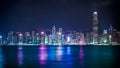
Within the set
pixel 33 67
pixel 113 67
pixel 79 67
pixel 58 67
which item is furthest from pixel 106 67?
pixel 33 67

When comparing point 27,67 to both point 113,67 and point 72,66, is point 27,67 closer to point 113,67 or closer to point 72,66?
point 72,66

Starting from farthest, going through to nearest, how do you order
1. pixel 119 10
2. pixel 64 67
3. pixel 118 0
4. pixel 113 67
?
1. pixel 119 10
2. pixel 118 0
3. pixel 64 67
4. pixel 113 67

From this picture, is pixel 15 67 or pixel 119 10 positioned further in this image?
pixel 119 10

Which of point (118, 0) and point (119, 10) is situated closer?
point (118, 0)

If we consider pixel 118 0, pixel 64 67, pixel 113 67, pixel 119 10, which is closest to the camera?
pixel 113 67

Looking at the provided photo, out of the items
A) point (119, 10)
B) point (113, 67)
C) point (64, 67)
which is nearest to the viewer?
point (113, 67)

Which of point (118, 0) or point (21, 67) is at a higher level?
point (118, 0)

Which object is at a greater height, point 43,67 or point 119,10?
point 119,10

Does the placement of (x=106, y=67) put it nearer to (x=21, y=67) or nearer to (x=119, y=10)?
(x=21, y=67)

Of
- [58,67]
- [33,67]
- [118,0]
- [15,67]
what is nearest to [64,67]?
[58,67]
